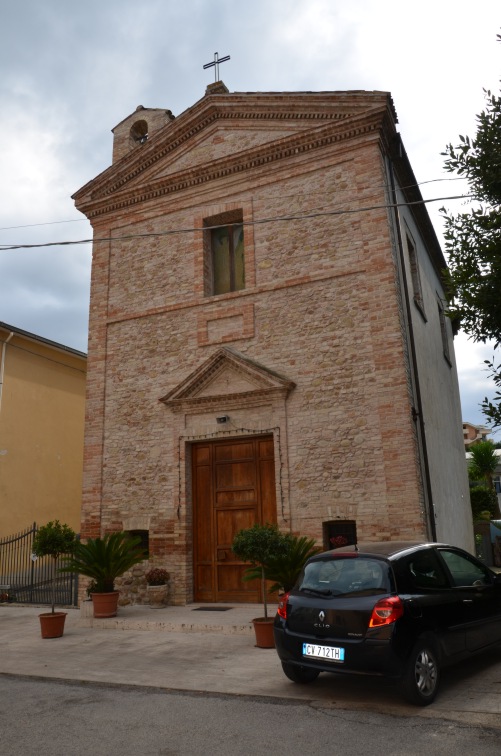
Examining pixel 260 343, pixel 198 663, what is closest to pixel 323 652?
pixel 198 663

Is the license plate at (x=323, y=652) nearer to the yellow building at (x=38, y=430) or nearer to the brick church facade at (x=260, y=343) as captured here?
the brick church facade at (x=260, y=343)

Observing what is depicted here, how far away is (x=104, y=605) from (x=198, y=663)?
3483mm

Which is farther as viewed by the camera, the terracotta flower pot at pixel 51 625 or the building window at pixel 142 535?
the building window at pixel 142 535

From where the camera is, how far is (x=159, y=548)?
11180 mm

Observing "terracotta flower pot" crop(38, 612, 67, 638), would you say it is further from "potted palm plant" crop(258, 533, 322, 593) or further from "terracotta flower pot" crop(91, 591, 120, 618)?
"potted palm plant" crop(258, 533, 322, 593)

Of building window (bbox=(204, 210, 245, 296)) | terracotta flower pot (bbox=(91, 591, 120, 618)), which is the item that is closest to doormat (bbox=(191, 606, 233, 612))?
terracotta flower pot (bbox=(91, 591, 120, 618))

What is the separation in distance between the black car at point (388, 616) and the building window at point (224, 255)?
761cm

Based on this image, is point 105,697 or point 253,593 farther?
point 253,593

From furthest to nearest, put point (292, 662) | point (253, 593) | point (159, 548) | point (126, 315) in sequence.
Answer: point (126, 315)
point (159, 548)
point (253, 593)
point (292, 662)

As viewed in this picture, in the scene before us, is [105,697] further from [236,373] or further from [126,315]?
[126,315]

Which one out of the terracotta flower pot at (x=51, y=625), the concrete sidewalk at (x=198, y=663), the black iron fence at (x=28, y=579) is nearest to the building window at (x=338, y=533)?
the concrete sidewalk at (x=198, y=663)

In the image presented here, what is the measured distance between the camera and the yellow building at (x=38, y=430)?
55.0 feet

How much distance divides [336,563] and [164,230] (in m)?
9.34

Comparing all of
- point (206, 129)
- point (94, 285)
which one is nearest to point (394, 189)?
point (206, 129)
